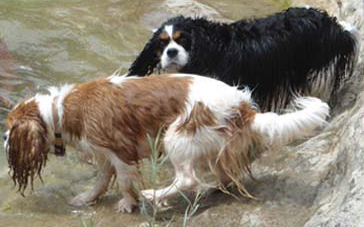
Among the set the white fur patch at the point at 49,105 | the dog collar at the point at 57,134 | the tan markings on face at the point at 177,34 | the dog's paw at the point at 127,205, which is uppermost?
the tan markings on face at the point at 177,34

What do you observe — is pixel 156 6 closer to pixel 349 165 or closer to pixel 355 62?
pixel 355 62

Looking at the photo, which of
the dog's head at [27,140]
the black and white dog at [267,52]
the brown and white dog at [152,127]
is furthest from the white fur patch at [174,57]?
the dog's head at [27,140]

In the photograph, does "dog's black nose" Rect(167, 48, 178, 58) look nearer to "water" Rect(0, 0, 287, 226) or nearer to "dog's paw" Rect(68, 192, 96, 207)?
"water" Rect(0, 0, 287, 226)

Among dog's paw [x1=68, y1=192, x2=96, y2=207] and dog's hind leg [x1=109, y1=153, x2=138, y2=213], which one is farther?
dog's paw [x1=68, y1=192, x2=96, y2=207]

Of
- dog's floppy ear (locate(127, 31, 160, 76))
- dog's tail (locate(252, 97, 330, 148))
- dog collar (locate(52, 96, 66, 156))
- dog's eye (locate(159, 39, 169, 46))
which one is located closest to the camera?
dog's tail (locate(252, 97, 330, 148))

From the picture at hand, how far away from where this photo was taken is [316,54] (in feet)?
18.7

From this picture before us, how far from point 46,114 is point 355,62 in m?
2.60

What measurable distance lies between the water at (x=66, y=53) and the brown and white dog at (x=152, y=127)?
0.82 ft

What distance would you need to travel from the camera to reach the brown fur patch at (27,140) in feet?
15.5

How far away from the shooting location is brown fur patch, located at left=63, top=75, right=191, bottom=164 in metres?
4.66

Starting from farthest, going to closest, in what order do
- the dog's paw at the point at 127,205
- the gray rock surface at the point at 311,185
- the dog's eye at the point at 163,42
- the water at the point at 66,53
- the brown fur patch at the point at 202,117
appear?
the dog's eye at the point at 163,42 < the water at the point at 66,53 < the dog's paw at the point at 127,205 < the brown fur patch at the point at 202,117 < the gray rock surface at the point at 311,185

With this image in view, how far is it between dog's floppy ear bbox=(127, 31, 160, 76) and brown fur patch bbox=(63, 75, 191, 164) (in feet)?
3.25

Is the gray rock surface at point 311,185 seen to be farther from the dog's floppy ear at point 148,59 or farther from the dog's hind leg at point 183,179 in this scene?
the dog's floppy ear at point 148,59

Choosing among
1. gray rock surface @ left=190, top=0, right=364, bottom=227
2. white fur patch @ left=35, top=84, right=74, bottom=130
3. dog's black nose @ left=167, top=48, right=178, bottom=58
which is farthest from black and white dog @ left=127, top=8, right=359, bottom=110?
white fur patch @ left=35, top=84, right=74, bottom=130
